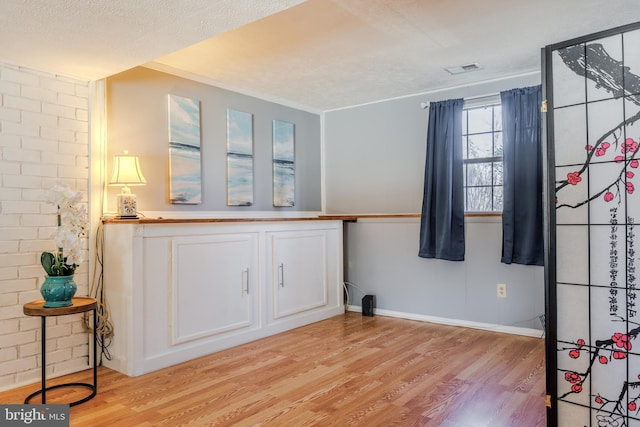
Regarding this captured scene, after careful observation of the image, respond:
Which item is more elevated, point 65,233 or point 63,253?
point 65,233

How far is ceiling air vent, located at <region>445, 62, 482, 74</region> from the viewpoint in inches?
140

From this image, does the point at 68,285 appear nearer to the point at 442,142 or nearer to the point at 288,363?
the point at 288,363

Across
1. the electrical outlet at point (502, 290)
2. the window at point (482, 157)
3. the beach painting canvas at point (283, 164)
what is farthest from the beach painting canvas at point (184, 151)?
the electrical outlet at point (502, 290)

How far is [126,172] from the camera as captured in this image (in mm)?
3049

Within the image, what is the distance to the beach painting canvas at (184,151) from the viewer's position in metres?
3.56

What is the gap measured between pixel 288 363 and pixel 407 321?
1608mm

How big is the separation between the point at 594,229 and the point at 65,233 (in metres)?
2.56

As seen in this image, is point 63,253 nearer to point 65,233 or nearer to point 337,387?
point 65,233

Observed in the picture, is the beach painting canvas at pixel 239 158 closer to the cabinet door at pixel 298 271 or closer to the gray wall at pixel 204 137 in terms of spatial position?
the gray wall at pixel 204 137

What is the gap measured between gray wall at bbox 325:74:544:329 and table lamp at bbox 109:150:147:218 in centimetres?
235

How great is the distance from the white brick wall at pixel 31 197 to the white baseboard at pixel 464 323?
2697mm

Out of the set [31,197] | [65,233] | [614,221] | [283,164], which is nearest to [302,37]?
[283,164]

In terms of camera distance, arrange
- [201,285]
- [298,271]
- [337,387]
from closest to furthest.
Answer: [337,387]
[201,285]
[298,271]

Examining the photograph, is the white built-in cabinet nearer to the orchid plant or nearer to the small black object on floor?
the orchid plant
